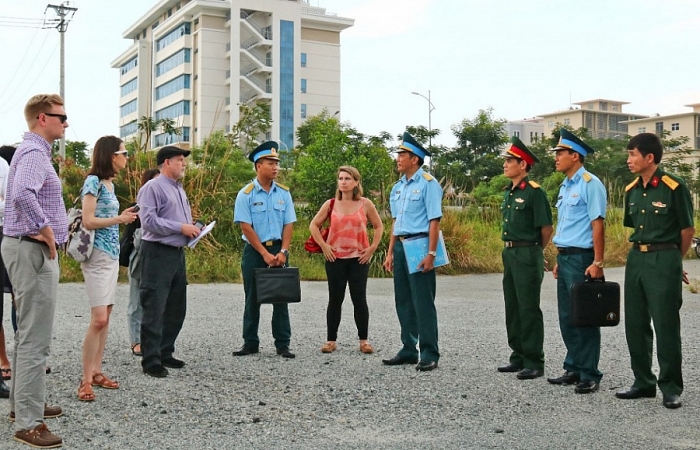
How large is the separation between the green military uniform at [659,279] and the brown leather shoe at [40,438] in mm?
4023

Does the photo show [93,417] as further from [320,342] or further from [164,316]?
[320,342]

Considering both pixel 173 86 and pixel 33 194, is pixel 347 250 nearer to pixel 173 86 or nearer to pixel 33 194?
pixel 33 194

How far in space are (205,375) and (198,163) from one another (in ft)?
43.6

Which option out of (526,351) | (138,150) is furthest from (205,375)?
(138,150)

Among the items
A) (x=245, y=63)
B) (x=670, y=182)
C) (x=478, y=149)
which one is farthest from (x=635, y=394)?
(x=245, y=63)

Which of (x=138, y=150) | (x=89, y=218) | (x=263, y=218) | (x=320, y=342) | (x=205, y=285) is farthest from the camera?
(x=138, y=150)

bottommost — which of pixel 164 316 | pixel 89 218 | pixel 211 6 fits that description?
pixel 164 316

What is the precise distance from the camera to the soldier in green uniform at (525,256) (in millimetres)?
6824

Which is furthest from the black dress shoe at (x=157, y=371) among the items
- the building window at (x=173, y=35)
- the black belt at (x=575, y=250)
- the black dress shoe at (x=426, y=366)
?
the building window at (x=173, y=35)

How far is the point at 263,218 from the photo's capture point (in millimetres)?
7828

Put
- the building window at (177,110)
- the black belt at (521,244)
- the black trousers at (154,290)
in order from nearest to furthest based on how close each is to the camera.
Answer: the black trousers at (154,290), the black belt at (521,244), the building window at (177,110)

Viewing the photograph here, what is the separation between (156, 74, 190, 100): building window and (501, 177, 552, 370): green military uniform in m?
77.0

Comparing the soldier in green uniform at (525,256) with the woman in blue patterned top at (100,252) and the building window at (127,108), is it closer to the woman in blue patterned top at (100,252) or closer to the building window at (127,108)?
the woman in blue patterned top at (100,252)

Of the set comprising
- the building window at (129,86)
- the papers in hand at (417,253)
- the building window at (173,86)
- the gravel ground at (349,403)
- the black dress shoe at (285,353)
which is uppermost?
the building window at (129,86)
